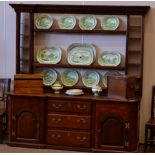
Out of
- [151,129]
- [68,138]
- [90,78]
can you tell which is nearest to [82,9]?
[90,78]

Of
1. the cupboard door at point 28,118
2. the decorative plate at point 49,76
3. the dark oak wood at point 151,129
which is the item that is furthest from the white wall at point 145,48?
the cupboard door at point 28,118

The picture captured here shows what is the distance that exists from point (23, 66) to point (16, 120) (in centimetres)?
86

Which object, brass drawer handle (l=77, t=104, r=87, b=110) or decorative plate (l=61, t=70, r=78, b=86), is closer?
brass drawer handle (l=77, t=104, r=87, b=110)

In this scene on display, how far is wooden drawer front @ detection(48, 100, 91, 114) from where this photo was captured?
4.50m

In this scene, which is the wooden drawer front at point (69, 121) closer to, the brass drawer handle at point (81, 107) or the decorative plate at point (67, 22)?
the brass drawer handle at point (81, 107)

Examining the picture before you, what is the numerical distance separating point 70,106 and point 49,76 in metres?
0.74

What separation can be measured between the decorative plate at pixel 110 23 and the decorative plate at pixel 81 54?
336 millimetres

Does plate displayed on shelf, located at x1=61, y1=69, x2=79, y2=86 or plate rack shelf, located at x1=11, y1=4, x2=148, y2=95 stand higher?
plate rack shelf, located at x1=11, y1=4, x2=148, y2=95

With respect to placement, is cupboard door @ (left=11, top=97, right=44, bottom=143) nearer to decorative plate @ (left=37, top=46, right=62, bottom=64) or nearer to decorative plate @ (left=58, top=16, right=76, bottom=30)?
decorative plate @ (left=37, top=46, right=62, bottom=64)

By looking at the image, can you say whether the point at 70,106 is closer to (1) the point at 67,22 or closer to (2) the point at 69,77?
(2) the point at 69,77

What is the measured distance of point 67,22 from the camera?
4.96 m

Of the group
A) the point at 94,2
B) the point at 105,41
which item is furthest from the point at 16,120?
the point at 94,2

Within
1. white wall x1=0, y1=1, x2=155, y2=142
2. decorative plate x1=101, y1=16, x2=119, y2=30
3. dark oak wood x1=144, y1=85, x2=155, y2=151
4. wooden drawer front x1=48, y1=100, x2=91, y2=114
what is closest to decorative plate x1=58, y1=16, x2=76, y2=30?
white wall x1=0, y1=1, x2=155, y2=142

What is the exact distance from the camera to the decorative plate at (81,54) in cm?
491
